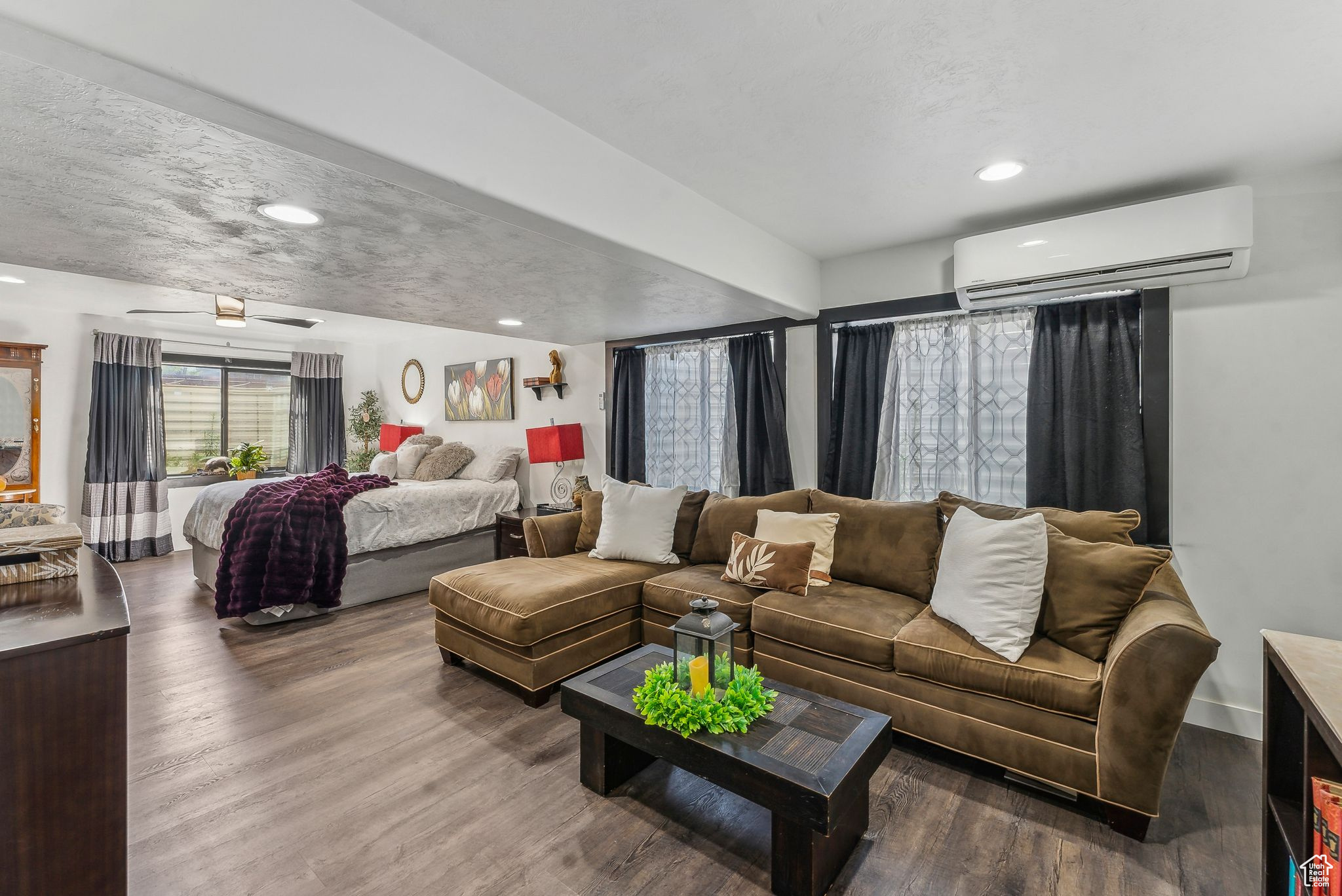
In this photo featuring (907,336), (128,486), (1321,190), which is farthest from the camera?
(128,486)

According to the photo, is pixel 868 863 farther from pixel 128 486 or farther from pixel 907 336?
pixel 128 486

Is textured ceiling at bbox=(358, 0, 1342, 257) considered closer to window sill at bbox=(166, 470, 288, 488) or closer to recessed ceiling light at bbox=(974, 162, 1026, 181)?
recessed ceiling light at bbox=(974, 162, 1026, 181)

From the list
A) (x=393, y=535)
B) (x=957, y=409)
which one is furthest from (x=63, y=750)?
(x=957, y=409)

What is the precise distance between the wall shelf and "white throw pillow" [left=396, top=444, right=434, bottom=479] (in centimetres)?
133

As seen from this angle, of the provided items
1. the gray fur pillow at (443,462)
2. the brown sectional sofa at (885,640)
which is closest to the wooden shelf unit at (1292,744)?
the brown sectional sofa at (885,640)

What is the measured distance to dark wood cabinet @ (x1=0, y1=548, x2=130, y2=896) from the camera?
1.20 meters

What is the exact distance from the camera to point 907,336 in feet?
11.1

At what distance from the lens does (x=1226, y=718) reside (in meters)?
2.52

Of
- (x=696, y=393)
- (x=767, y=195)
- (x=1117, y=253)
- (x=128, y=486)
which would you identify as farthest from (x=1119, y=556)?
(x=128, y=486)

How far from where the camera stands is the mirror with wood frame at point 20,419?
4898mm

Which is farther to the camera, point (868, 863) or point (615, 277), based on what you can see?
point (615, 277)

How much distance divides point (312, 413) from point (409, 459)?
2.29 meters

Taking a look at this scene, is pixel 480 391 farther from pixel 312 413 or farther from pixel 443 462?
pixel 312 413

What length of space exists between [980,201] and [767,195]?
991 mm
